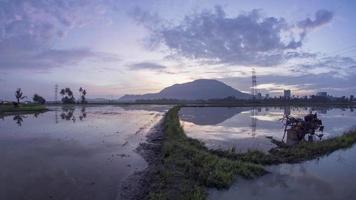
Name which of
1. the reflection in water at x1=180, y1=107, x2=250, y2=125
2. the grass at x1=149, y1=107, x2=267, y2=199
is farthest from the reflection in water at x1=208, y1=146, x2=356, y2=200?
the reflection in water at x1=180, y1=107, x2=250, y2=125

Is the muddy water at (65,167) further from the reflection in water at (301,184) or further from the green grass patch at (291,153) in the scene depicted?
the green grass patch at (291,153)

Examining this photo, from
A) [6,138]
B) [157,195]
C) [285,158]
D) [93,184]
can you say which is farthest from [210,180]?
[6,138]

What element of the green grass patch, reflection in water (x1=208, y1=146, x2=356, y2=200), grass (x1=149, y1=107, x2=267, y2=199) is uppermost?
grass (x1=149, y1=107, x2=267, y2=199)

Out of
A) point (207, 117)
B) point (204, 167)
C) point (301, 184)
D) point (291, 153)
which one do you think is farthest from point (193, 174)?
point (207, 117)

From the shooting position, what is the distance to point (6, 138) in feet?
78.2

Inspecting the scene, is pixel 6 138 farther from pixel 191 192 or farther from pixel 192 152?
pixel 191 192

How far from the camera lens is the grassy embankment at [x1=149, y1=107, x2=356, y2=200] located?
10.2m

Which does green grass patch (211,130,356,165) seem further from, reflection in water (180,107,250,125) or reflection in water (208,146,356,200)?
reflection in water (180,107,250,125)

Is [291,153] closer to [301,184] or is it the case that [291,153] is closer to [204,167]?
[301,184]

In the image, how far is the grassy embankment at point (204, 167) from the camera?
33.4 ft

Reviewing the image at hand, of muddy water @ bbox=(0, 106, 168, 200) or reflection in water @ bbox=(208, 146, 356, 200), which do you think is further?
Answer: muddy water @ bbox=(0, 106, 168, 200)

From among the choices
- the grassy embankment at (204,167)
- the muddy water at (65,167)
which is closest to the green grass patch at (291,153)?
the grassy embankment at (204,167)

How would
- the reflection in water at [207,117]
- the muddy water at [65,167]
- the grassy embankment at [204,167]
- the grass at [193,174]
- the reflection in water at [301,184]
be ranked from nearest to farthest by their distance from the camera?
the grass at [193,174] → the grassy embankment at [204,167] → the reflection in water at [301,184] → the muddy water at [65,167] → the reflection in water at [207,117]

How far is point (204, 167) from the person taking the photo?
12805 mm
